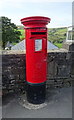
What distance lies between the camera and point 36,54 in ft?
8.53

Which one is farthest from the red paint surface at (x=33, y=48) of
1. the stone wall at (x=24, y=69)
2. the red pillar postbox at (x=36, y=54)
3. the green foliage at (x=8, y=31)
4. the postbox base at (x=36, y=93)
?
the green foliage at (x=8, y=31)

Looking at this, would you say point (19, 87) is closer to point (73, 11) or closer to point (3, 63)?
point (3, 63)

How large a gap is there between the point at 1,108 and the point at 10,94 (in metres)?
0.61

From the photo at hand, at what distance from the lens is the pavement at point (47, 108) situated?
250 cm

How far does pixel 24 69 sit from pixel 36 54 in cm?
91

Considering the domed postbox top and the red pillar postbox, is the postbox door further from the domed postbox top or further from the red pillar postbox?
the domed postbox top

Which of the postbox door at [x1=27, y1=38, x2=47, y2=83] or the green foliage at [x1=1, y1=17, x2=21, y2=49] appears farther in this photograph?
the green foliage at [x1=1, y1=17, x2=21, y2=49]

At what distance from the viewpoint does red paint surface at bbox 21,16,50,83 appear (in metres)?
2.47

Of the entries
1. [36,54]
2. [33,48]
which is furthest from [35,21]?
[36,54]

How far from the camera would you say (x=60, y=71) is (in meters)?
3.57

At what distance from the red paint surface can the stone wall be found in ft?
1.96

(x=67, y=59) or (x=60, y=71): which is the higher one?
(x=67, y=59)

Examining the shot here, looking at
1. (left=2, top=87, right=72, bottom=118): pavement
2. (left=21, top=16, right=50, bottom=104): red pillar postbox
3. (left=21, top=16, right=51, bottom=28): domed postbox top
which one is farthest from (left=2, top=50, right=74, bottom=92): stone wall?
(left=21, top=16, right=51, bottom=28): domed postbox top

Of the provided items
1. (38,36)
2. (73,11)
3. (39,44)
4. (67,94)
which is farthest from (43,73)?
(73,11)
